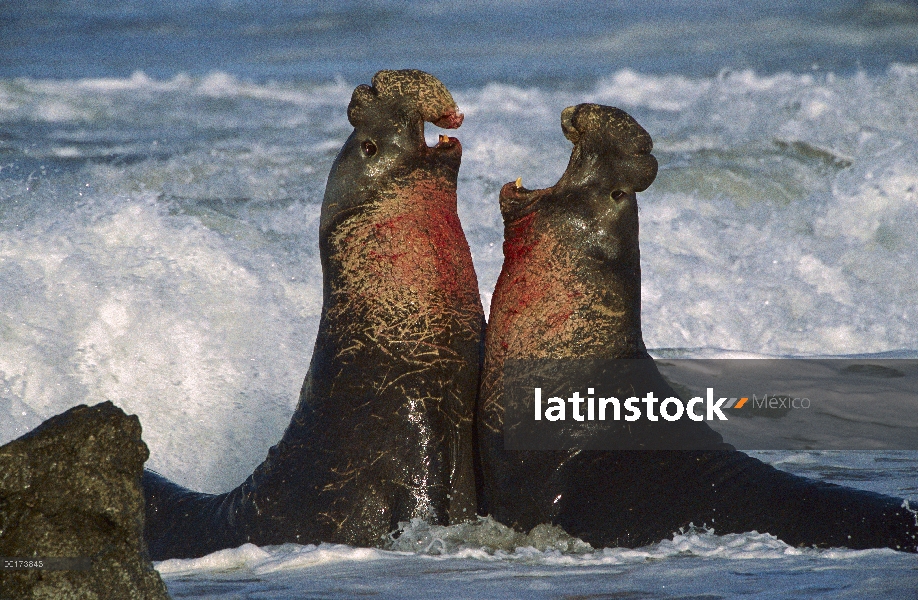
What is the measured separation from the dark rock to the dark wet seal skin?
5.91 feet

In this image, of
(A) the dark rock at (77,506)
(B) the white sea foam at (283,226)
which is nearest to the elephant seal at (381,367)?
(A) the dark rock at (77,506)

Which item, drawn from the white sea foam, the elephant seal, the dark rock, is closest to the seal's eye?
the elephant seal

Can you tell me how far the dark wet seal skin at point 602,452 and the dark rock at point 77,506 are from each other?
1.80 meters

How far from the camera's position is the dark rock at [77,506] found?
297 cm

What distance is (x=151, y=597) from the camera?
3.09 meters

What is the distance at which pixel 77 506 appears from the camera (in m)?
3.03

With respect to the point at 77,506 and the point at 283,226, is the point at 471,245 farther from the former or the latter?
the point at 77,506

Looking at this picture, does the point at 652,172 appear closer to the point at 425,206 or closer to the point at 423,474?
the point at 425,206

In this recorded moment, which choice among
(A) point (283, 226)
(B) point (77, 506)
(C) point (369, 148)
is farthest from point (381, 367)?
(A) point (283, 226)

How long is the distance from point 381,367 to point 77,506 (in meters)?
1.81

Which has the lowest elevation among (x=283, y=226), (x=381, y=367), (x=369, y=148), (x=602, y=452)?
(x=602, y=452)

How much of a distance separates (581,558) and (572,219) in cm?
123

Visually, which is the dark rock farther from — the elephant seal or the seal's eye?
the seal's eye

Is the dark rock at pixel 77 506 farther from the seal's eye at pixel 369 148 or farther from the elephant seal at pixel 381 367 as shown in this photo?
the seal's eye at pixel 369 148
